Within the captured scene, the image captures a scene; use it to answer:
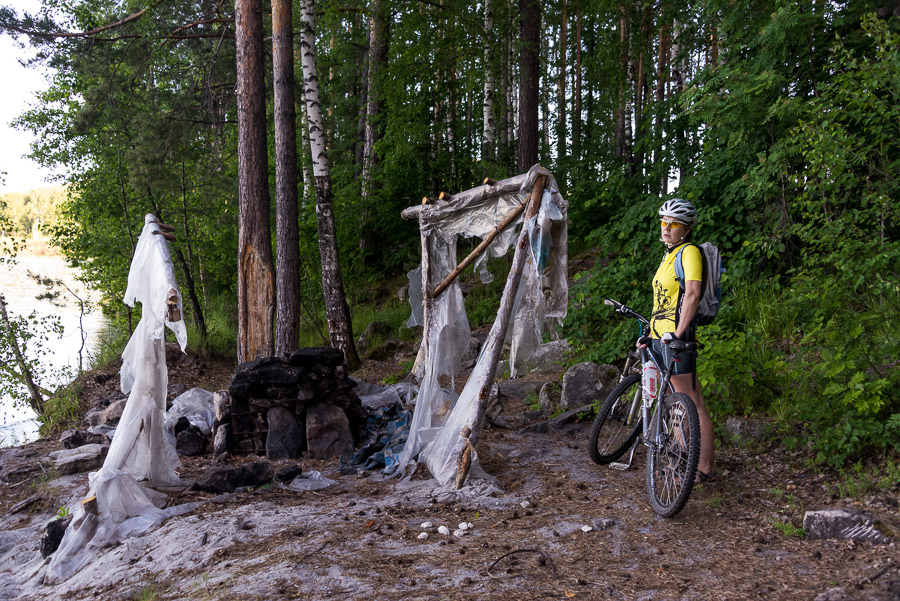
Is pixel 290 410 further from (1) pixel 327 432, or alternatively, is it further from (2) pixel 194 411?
(2) pixel 194 411

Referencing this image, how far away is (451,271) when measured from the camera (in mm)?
6168

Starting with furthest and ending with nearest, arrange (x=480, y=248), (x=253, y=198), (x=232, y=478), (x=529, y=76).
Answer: (x=529, y=76) < (x=253, y=198) < (x=480, y=248) < (x=232, y=478)

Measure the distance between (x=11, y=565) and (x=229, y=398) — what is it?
7.82ft

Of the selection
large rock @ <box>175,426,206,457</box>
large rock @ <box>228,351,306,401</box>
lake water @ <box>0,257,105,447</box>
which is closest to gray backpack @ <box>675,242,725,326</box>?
large rock @ <box>228,351,306,401</box>

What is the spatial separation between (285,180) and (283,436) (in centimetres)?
398

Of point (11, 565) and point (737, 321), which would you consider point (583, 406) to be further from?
point (11, 565)

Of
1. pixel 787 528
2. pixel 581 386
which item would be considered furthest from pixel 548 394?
pixel 787 528

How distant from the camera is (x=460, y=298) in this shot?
20.0 ft

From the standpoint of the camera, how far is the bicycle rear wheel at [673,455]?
3715 mm

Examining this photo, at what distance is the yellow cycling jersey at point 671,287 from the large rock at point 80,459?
5.44m

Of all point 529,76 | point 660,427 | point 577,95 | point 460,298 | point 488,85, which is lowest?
point 660,427

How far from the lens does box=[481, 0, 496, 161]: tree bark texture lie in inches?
474

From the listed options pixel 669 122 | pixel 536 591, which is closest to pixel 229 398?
pixel 536 591

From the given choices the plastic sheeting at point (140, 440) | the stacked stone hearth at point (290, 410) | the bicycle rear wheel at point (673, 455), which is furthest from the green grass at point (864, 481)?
the plastic sheeting at point (140, 440)
